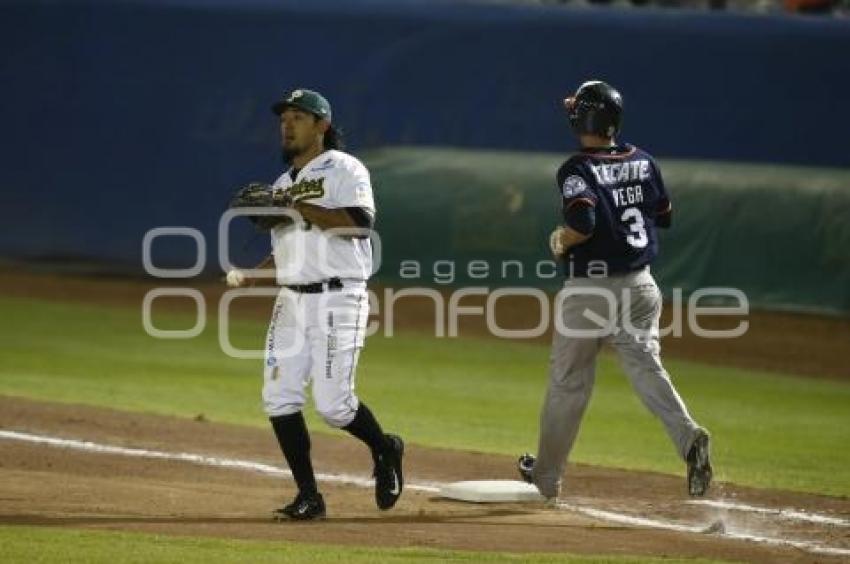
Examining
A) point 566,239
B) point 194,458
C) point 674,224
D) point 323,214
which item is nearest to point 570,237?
point 566,239

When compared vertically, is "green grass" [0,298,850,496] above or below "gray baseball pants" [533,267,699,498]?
below

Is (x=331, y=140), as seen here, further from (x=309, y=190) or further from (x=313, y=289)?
(x=313, y=289)

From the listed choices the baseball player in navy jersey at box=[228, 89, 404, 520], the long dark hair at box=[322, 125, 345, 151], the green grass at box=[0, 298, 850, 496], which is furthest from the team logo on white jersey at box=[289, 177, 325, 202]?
the green grass at box=[0, 298, 850, 496]

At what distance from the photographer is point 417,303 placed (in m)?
18.5

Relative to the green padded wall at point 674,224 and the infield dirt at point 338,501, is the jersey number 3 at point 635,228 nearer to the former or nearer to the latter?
the infield dirt at point 338,501

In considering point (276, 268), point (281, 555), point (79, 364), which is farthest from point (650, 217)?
point (79, 364)

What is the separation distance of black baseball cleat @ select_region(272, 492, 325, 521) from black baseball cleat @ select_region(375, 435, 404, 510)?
348 mm

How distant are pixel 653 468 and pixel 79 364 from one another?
552 centimetres

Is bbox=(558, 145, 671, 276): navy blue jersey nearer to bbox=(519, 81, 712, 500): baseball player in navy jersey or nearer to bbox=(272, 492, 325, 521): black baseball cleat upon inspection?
bbox=(519, 81, 712, 500): baseball player in navy jersey

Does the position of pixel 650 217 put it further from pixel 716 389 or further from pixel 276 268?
pixel 716 389

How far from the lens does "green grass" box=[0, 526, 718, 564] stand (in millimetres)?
7219

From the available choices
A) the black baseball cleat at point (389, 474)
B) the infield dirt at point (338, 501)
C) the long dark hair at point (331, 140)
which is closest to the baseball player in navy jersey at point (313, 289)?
the long dark hair at point (331, 140)

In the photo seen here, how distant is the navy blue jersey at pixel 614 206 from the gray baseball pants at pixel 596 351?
0.30 ft

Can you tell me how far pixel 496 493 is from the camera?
29.8ft
